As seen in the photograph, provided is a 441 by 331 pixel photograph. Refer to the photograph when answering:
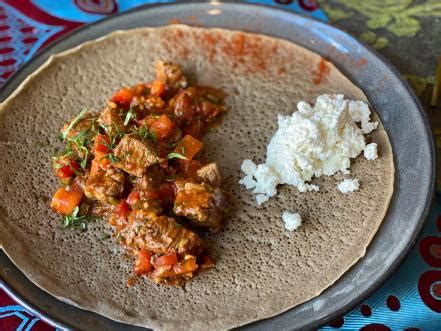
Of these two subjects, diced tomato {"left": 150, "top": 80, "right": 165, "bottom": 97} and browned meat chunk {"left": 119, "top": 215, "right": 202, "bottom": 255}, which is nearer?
browned meat chunk {"left": 119, "top": 215, "right": 202, "bottom": 255}

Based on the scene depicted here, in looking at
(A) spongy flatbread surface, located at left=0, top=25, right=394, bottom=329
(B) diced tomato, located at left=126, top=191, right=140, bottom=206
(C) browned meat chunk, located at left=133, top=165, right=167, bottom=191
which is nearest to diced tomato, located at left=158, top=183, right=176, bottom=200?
(C) browned meat chunk, located at left=133, top=165, right=167, bottom=191

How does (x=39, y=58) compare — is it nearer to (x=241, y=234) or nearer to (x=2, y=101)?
(x=2, y=101)

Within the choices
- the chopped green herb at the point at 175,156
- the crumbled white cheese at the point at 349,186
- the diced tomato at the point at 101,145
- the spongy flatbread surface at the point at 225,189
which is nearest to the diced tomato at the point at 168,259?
the spongy flatbread surface at the point at 225,189

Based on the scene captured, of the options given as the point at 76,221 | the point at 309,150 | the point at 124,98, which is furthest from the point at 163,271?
the point at 124,98

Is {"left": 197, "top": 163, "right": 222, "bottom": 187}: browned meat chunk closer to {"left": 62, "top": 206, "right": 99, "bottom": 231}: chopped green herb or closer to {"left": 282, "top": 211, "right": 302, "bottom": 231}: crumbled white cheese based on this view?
{"left": 282, "top": 211, "right": 302, "bottom": 231}: crumbled white cheese

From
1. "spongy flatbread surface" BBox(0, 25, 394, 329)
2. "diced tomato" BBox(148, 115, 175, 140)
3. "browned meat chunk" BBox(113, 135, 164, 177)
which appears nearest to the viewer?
"spongy flatbread surface" BBox(0, 25, 394, 329)

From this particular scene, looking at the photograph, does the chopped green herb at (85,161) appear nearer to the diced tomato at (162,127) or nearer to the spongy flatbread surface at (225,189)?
the spongy flatbread surface at (225,189)
